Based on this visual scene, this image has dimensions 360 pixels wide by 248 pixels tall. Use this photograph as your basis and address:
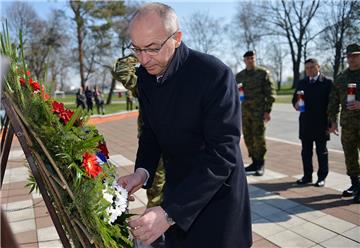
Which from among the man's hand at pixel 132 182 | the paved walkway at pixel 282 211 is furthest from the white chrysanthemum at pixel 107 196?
the paved walkway at pixel 282 211

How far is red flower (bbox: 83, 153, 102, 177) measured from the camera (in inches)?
56.1

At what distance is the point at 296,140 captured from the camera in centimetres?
914

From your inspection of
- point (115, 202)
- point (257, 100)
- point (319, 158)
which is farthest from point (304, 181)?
point (115, 202)

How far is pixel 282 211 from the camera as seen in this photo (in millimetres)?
4234

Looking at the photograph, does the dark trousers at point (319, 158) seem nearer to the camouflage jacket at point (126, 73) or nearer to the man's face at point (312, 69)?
the man's face at point (312, 69)

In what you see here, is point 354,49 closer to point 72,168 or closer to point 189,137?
point 189,137

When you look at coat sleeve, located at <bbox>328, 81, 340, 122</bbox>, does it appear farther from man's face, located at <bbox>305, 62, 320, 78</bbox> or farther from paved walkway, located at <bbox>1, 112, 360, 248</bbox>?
paved walkway, located at <bbox>1, 112, 360, 248</bbox>

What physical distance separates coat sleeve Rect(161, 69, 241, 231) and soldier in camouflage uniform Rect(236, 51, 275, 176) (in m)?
4.51

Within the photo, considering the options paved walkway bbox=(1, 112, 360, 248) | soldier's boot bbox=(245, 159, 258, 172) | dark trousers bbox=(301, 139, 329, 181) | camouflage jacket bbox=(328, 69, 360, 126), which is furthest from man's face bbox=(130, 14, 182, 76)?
soldier's boot bbox=(245, 159, 258, 172)

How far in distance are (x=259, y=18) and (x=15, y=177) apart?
132ft

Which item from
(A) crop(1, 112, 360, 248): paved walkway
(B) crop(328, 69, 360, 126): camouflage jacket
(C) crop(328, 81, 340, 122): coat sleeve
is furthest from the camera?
(C) crop(328, 81, 340, 122): coat sleeve

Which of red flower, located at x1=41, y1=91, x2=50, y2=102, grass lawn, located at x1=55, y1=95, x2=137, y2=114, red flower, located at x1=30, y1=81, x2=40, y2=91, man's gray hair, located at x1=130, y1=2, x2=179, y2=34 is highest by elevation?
man's gray hair, located at x1=130, y1=2, x2=179, y2=34

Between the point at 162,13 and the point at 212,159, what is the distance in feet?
2.14

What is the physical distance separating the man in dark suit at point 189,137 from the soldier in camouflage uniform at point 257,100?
14.0 ft
